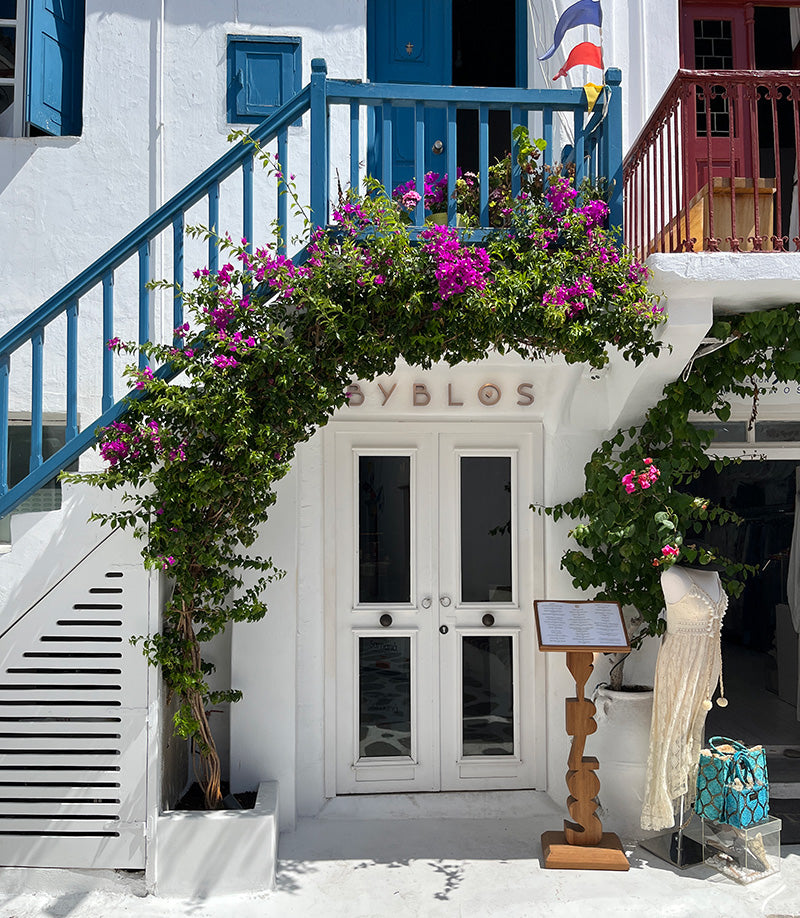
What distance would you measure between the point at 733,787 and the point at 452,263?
3244 mm

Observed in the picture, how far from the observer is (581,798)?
4.74 metres

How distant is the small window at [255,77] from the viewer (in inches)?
235

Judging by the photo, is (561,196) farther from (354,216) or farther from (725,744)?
(725,744)

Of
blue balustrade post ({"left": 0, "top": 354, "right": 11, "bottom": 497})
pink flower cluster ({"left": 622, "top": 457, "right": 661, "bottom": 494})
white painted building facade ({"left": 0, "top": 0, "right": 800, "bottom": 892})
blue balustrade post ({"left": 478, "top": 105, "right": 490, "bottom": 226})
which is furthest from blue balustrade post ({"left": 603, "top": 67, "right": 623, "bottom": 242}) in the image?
blue balustrade post ({"left": 0, "top": 354, "right": 11, "bottom": 497})

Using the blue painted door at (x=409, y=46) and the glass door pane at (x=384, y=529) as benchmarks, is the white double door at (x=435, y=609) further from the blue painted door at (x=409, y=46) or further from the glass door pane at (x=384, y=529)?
the blue painted door at (x=409, y=46)

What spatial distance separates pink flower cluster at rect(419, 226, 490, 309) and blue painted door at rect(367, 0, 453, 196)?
7.32 feet

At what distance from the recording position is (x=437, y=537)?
582 centimetres

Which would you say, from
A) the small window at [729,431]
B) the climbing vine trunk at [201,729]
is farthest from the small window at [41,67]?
the small window at [729,431]

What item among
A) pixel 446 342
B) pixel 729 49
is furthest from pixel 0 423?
pixel 729 49

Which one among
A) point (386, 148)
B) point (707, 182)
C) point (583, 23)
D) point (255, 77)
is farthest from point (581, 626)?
point (255, 77)

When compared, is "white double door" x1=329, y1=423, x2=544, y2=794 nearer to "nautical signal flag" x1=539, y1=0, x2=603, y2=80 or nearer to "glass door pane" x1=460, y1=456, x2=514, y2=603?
"glass door pane" x1=460, y1=456, x2=514, y2=603

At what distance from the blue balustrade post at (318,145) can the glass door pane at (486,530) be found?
83.0 inches

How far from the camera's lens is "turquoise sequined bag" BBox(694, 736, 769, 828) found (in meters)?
4.64

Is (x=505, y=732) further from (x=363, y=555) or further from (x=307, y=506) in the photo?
(x=307, y=506)
